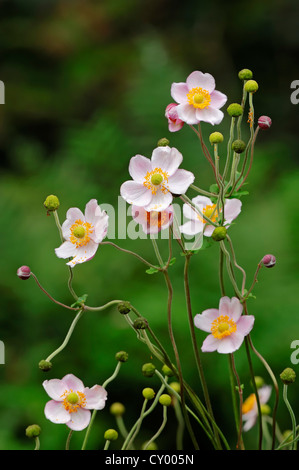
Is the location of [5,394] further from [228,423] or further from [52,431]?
[228,423]

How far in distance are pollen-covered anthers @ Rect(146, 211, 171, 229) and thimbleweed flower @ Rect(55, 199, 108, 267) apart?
35 millimetres

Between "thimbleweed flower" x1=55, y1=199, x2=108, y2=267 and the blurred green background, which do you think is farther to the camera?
the blurred green background

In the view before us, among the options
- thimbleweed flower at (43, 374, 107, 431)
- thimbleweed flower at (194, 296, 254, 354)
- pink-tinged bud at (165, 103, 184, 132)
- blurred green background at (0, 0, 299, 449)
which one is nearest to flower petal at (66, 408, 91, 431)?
thimbleweed flower at (43, 374, 107, 431)

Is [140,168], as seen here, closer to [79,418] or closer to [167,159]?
[167,159]

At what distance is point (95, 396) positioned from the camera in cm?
50

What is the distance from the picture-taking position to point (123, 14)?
287 centimetres

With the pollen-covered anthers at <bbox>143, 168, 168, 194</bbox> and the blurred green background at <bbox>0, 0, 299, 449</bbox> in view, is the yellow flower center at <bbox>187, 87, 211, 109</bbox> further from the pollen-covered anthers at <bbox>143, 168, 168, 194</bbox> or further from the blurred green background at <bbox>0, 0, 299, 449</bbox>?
the blurred green background at <bbox>0, 0, 299, 449</bbox>

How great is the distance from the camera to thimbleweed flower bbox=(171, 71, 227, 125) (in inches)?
19.2

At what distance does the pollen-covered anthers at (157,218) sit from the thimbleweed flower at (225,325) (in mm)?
77

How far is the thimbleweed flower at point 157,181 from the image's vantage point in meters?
0.47

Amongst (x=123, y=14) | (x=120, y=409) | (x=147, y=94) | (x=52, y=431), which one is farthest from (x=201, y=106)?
(x=123, y=14)

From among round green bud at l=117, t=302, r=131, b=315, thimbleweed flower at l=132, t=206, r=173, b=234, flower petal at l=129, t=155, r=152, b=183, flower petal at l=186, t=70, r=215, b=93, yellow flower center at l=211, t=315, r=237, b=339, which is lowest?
yellow flower center at l=211, t=315, r=237, b=339

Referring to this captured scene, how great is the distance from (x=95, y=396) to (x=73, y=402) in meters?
0.02

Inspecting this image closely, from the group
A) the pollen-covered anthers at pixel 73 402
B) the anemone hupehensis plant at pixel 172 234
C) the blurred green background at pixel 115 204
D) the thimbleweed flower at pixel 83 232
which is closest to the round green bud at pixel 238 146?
the anemone hupehensis plant at pixel 172 234
